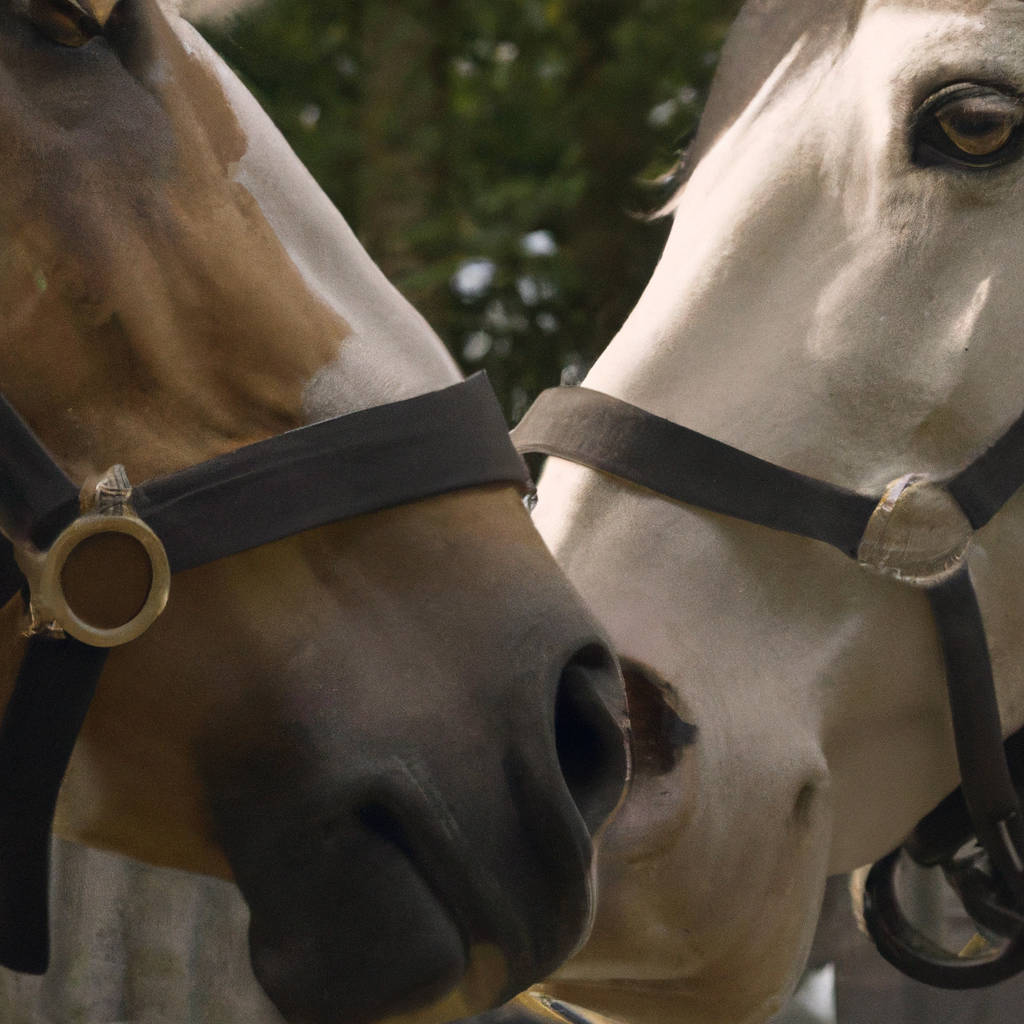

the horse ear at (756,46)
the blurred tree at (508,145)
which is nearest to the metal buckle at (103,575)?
the blurred tree at (508,145)

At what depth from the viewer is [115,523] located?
0.73 metres

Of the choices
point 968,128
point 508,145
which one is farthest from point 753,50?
point 508,145

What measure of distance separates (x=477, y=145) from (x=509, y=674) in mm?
2145

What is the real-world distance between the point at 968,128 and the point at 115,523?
81 cm

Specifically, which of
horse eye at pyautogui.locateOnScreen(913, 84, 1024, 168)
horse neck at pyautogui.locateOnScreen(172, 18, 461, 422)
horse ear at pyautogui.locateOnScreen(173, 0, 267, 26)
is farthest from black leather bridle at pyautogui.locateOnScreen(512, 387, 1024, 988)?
horse ear at pyautogui.locateOnScreen(173, 0, 267, 26)

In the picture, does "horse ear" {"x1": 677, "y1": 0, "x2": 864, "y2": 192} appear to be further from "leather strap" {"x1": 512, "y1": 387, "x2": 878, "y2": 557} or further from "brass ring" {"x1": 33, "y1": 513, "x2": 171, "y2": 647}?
"brass ring" {"x1": 33, "y1": 513, "x2": 171, "y2": 647}

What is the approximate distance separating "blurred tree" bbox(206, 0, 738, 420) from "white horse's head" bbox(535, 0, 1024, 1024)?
0.95 ft

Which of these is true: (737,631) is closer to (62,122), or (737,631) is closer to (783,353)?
→ (783,353)

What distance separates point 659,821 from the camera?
1101 mm

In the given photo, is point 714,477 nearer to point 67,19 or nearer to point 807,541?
point 807,541

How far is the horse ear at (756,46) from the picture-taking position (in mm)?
1350

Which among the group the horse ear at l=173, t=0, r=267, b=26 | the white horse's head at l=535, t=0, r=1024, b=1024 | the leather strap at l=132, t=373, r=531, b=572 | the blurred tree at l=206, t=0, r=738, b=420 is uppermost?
the horse ear at l=173, t=0, r=267, b=26

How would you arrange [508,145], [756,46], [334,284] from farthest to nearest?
[508,145] → [756,46] → [334,284]

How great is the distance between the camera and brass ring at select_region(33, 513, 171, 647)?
2.37 feet
